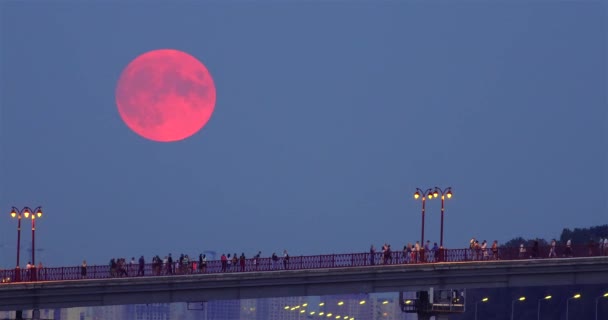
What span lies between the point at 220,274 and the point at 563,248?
21173mm

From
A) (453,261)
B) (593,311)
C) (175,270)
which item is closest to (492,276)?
(453,261)

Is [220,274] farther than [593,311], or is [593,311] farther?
[593,311]

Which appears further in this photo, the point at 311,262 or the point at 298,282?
the point at 298,282

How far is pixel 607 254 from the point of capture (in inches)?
4299

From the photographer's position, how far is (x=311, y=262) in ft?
347

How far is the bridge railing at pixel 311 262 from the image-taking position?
338 feet

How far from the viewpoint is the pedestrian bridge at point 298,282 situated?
10288 cm

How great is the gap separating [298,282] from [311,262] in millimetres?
1469

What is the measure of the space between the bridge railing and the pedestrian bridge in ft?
1.56

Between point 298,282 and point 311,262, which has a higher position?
point 311,262

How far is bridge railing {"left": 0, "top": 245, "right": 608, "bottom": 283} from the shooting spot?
10288cm

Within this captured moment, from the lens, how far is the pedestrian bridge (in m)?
103

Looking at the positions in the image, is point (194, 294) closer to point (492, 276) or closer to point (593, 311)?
point (492, 276)

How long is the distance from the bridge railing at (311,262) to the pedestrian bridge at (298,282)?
1.56 feet
